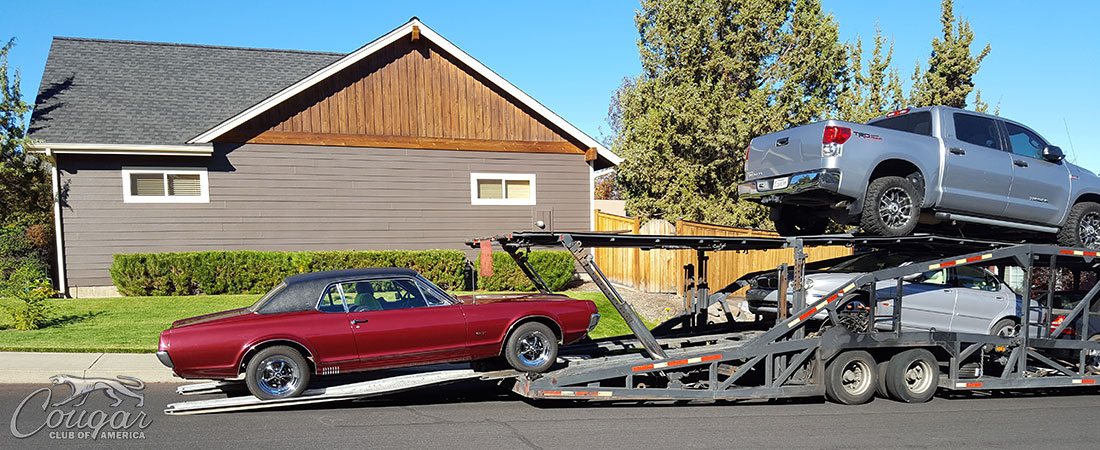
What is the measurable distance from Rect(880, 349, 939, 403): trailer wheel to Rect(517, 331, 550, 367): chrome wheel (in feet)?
12.9

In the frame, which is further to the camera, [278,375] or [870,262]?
[870,262]

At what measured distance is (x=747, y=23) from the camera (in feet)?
74.0

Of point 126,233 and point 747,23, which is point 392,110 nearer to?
point 126,233

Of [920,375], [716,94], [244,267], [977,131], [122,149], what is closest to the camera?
[920,375]

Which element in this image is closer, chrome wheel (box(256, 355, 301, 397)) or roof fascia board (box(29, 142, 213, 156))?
chrome wheel (box(256, 355, 301, 397))

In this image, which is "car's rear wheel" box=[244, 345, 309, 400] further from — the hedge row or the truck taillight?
the hedge row

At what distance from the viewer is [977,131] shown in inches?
368

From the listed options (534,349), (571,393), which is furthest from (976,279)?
(534,349)

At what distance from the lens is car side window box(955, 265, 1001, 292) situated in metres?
9.40

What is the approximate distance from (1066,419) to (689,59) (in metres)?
16.6

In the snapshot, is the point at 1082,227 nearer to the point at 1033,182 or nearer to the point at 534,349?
the point at 1033,182

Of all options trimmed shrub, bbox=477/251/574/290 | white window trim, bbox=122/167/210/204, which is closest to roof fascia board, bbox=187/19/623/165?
white window trim, bbox=122/167/210/204

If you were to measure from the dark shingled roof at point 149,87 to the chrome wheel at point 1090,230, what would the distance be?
595 inches

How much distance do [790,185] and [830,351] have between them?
212cm
